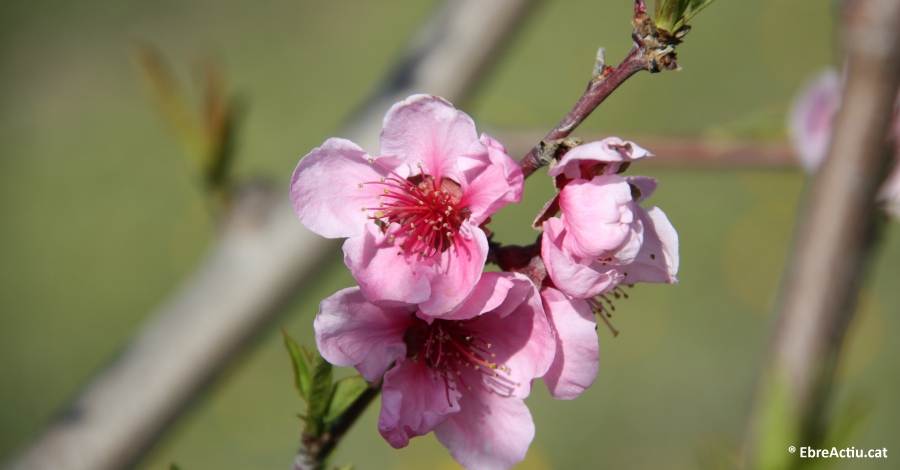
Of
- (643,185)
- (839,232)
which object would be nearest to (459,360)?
(643,185)

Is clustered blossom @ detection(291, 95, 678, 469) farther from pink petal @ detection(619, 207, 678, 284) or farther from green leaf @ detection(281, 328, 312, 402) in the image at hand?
green leaf @ detection(281, 328, 312, 402)

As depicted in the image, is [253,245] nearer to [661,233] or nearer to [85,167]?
[661,233]

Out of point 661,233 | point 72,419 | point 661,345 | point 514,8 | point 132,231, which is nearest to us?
point 661,233

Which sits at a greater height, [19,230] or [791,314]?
[19,230]

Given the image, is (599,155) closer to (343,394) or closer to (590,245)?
(590,245)

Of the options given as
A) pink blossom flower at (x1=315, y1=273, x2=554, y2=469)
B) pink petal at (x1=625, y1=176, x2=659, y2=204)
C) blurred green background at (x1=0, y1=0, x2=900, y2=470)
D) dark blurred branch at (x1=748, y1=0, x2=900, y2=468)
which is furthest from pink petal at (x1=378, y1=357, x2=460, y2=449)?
blurred green background at (x1=0, y1=0, x2=900, y2=470)

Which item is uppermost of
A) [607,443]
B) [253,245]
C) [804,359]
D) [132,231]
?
[132,231]

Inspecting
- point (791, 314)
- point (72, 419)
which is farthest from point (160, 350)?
point (791, 314)
